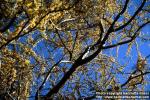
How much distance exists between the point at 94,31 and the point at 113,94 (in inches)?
70.8

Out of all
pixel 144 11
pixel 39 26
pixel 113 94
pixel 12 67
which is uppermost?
pixel 144 11

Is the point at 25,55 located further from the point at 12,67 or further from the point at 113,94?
the point at 113,94

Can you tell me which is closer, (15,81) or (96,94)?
(15,81)

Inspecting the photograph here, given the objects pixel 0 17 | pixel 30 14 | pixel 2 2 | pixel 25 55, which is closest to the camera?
pixel 30 14

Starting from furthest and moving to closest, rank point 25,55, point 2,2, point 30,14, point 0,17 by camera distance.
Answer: point 25,55 → point 0,17 → point 2,2 → point 30,14

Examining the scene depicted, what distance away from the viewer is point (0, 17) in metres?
7.86

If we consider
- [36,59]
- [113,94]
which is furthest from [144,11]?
[36,59]

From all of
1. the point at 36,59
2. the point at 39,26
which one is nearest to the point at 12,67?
the point at 36,59

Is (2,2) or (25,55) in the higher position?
(2,2)

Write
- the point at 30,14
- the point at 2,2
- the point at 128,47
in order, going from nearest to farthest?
1. the point at 30,14
2. the point at 2,2
3. the point at 128,47

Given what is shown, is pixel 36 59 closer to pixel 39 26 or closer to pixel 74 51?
pixel 74 51

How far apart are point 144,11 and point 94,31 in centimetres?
159

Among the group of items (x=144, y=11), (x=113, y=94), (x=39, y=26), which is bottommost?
(x=113, y=94)

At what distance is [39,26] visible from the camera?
6.92 m
